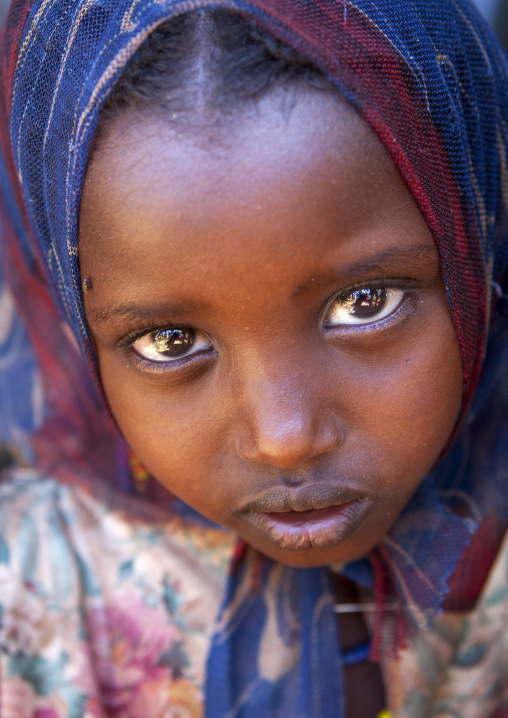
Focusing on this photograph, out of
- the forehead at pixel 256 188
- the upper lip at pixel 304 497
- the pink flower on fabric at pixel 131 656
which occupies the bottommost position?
the pink flower on fabric at pixel 131 656

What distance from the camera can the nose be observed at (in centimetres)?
80

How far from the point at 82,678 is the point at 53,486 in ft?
1.13

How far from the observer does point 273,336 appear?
2.61ft

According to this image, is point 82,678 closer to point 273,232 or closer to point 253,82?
point 273,232

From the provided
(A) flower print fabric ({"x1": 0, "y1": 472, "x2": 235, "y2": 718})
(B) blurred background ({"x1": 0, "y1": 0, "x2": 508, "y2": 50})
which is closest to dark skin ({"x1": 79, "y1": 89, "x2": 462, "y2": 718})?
(A) flower print fabric ({"x1": 0, "y1": 472, "x2": 235, "y2": 718})

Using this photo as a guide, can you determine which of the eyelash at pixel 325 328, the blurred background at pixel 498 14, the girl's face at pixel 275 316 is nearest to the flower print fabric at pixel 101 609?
the girl's face at pixel 275 316

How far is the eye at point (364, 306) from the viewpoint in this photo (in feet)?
2.76

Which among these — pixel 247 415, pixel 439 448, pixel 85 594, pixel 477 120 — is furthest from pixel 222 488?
pixel 477 120

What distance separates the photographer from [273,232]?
2.44 feet

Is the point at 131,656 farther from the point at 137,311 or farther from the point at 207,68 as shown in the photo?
the point at 207,68

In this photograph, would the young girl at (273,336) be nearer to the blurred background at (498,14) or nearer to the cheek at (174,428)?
the cheek at (174,428)

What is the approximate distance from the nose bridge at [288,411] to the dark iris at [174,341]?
3.9 inches

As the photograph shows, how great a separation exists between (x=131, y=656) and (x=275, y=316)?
0.72m

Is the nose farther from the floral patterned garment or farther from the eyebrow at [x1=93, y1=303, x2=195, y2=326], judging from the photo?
the floral patterned garment
